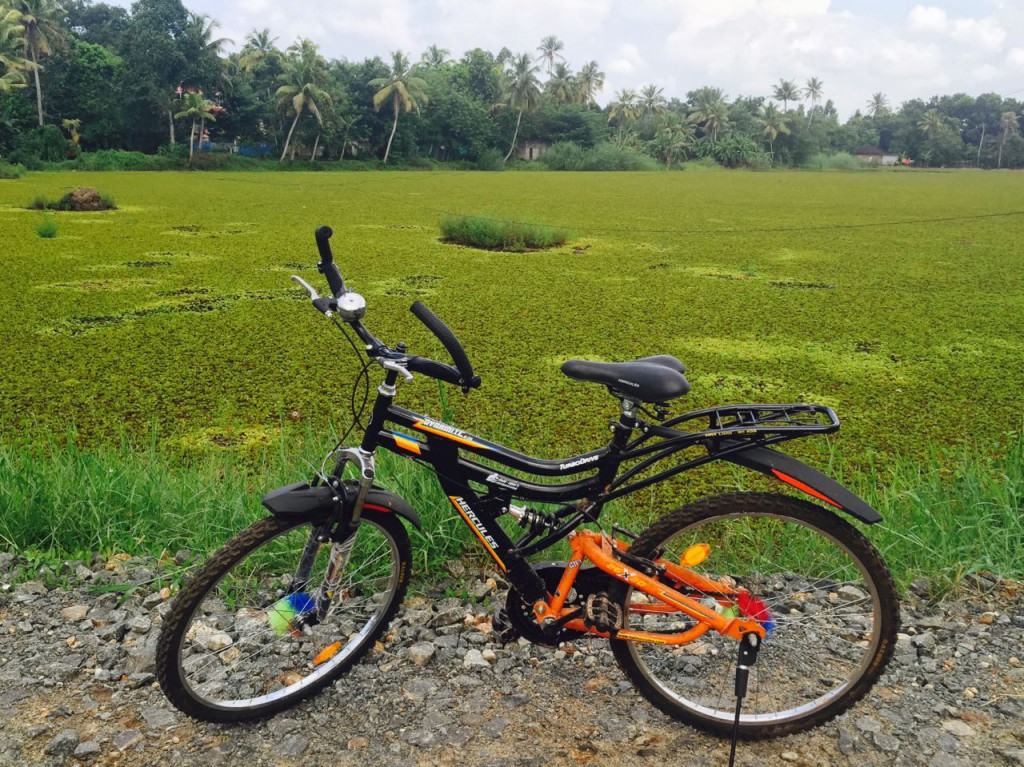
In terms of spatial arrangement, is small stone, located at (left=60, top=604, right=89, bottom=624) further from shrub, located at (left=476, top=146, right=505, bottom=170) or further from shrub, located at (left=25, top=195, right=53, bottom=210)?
shrub, located at (left=476, top=146, right=505, bottom=170)

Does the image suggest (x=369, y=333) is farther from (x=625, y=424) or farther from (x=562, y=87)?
(x=562, y=87)

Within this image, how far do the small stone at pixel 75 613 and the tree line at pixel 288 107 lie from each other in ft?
69.2

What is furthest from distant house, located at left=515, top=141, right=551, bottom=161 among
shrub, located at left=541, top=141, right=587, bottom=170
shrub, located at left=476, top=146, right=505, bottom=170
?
shrub, located at left=541, top=141, right=587, bottom=170

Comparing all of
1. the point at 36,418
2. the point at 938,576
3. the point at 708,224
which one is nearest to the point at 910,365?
the point at 938,576

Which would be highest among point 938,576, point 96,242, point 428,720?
point 96,242

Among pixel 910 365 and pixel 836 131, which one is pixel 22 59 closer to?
pixel 910 365

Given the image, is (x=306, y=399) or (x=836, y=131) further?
(x=836, y=131)

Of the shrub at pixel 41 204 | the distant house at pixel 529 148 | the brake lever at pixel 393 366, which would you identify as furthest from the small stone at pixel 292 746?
the distant house at pixel 529 148

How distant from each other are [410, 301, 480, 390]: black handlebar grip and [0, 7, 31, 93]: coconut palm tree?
2366 centimetres

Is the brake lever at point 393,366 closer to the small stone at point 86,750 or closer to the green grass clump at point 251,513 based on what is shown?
the green grass clump at point 251,513

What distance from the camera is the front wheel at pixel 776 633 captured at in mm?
1122

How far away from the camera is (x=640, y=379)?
3.50 feet

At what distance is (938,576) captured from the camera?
61.5 inches

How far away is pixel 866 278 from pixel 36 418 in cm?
520
